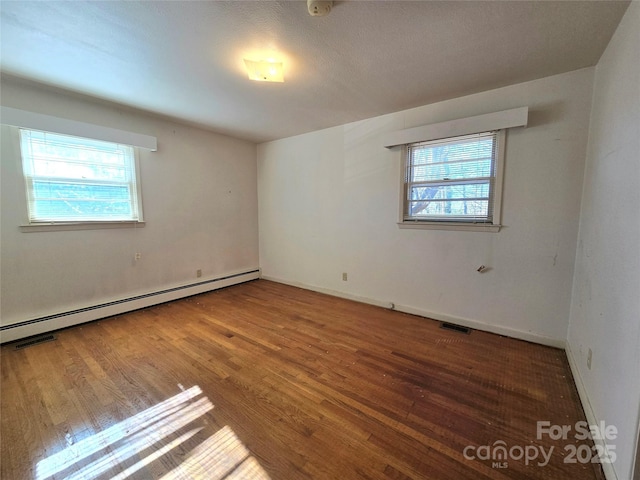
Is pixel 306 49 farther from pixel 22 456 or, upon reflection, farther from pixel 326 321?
pixel 22 456

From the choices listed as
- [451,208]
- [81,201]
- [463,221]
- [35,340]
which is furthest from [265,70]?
[35,340]

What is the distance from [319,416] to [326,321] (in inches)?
54.5

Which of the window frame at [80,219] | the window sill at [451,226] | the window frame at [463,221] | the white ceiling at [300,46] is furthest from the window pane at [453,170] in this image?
the window frame at [80,219]

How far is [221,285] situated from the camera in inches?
167

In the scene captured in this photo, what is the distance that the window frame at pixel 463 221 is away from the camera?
2.50 meters

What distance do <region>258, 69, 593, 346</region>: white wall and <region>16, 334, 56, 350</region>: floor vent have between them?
114 inches

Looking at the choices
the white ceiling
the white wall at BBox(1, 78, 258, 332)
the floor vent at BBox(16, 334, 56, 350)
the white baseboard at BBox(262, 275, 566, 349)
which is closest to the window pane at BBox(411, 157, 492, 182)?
the white ceiling

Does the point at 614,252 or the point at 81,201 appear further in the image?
the point at 81,201

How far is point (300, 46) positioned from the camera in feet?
6.03

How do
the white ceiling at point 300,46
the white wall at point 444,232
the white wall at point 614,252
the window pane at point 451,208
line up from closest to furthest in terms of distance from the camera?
the white wall at point 614,252 → the white ceiling at point 300,46 → the white wall at point 444,232 → the window pane at point 451,208

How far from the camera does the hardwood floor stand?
1318 millimetres

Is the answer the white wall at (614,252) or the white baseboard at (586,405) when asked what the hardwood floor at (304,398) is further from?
the white wall at (614,252)

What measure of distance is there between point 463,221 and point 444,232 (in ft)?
0.73

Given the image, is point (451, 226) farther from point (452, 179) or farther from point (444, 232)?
point (452, 179)
